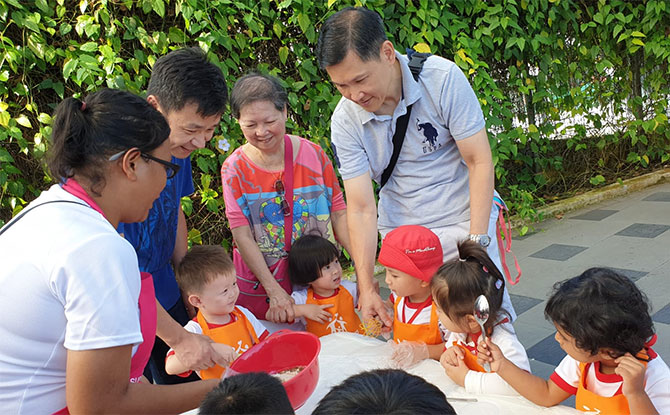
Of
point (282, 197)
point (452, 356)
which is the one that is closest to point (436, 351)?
point (452, 356)

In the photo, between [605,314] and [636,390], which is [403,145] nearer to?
[605,314]

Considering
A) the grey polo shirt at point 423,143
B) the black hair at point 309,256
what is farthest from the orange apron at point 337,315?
the grey polo shirt at point 423,143

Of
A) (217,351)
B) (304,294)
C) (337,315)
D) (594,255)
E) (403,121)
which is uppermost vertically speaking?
(403,121)

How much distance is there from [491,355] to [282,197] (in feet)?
3.84

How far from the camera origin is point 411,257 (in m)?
2.07

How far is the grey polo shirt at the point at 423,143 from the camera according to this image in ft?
6.74

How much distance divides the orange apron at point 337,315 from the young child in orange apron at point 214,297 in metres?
0.37

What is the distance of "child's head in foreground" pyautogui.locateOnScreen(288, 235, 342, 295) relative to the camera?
245 cm

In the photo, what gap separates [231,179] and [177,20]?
4.71 ft

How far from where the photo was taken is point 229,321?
2.23 meters

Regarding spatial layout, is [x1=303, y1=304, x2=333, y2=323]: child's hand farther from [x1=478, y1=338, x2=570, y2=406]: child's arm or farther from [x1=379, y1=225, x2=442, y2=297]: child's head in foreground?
[x1=478, y1=338, x2=570, y2=406]: child's arm

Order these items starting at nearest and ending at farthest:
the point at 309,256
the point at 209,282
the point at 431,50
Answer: the point at 209,282 < the point at 309,256 < the point at 431,50

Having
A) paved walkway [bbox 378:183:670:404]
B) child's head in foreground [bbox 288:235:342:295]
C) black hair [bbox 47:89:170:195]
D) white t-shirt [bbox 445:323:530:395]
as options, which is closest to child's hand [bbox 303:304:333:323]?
child's head in foreground [bbox 288:235:342:295]

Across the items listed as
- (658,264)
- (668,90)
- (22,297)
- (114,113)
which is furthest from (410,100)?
(668,90)
